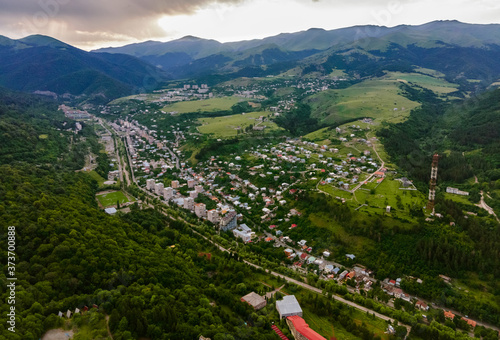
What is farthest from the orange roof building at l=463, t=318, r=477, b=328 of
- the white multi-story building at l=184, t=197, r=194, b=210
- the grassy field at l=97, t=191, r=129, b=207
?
the grassy field at l=97, t=191, r=129, b=207

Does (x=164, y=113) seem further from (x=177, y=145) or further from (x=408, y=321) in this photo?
(x=408, y=321)

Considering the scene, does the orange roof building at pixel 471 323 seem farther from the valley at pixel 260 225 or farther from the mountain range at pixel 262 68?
the mountain range at pixel 262 68

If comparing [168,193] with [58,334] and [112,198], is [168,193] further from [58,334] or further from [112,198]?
[58,334]

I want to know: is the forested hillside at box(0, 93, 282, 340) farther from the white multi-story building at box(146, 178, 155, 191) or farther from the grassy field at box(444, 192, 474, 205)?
the grassy field at box(444, 192, 474, 205)

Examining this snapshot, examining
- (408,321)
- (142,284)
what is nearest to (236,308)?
(142,284)

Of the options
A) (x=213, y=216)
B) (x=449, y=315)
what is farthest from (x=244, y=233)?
(x=449, y=315)

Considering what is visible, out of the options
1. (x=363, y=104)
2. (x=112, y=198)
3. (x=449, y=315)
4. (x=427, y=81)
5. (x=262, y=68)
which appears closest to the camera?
(x=449, y=315)
